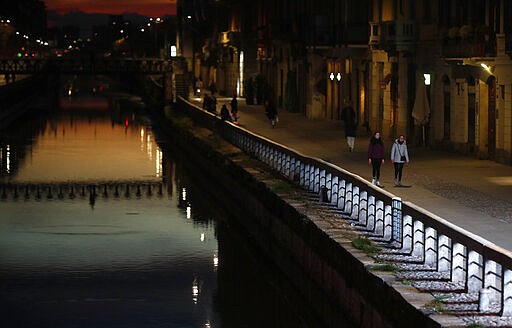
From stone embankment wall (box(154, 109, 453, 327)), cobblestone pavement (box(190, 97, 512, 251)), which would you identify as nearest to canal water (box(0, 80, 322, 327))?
stone embankment wall (box(154, 109, 453, 327))

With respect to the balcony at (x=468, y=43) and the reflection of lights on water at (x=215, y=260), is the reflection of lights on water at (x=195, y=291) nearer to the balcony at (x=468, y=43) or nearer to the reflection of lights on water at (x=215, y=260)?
the reflection of lights on water at (x=215, y=260)

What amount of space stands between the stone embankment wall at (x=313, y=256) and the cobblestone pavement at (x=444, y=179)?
264 centimetres

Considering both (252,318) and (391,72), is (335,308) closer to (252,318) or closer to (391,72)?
(252,318)

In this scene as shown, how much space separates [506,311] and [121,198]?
34.1 meters

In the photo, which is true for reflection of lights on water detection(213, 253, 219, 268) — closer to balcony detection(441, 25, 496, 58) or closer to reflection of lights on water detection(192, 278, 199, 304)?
reflection of lights on water detection(192, 278, 199, 304)

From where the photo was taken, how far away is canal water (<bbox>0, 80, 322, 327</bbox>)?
92.7ft

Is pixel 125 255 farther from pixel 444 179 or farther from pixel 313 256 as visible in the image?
pixel 313 256

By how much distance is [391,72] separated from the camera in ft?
184

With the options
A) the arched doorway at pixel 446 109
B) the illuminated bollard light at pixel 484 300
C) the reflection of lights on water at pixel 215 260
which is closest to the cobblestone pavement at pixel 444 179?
the arched doorway at pixel 446 109

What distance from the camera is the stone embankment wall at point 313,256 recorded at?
20.0m

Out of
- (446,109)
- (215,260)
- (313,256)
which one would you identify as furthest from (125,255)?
A: (446,109)

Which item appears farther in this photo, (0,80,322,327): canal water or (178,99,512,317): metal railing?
(0,80,322,327): canal water

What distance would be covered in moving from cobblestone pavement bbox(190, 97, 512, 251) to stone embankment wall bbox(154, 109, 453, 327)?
2.64m

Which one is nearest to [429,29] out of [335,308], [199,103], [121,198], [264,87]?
[121,198]
